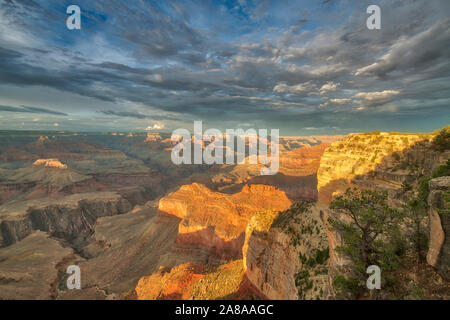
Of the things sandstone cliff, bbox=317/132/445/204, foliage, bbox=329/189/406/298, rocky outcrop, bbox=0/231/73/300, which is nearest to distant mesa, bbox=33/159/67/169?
rocky outcrop, bbox=0/231/73/300

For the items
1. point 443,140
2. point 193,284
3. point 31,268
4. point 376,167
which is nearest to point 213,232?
point 193,284

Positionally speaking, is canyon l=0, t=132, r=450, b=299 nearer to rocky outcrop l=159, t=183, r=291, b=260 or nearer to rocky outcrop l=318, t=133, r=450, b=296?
rocky outcrop l=318, t=133, r=450, b=296

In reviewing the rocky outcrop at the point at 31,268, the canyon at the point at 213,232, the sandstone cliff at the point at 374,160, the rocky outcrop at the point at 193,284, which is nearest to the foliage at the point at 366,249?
the canyon at the point at 213,232

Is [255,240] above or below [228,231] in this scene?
above

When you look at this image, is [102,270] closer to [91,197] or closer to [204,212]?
[204,212]

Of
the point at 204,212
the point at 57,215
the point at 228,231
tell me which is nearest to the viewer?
the point at 228,231

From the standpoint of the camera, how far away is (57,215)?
79500mm

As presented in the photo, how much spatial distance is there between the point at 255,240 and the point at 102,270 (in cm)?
4099

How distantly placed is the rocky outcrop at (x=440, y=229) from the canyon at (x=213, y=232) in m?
0.04

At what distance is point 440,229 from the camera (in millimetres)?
8047

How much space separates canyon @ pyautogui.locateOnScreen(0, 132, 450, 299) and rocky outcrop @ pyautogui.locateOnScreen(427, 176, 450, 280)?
0.04 m

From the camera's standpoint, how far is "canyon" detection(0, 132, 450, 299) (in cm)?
1477

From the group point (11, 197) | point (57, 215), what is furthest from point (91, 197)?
point (11, 197)
